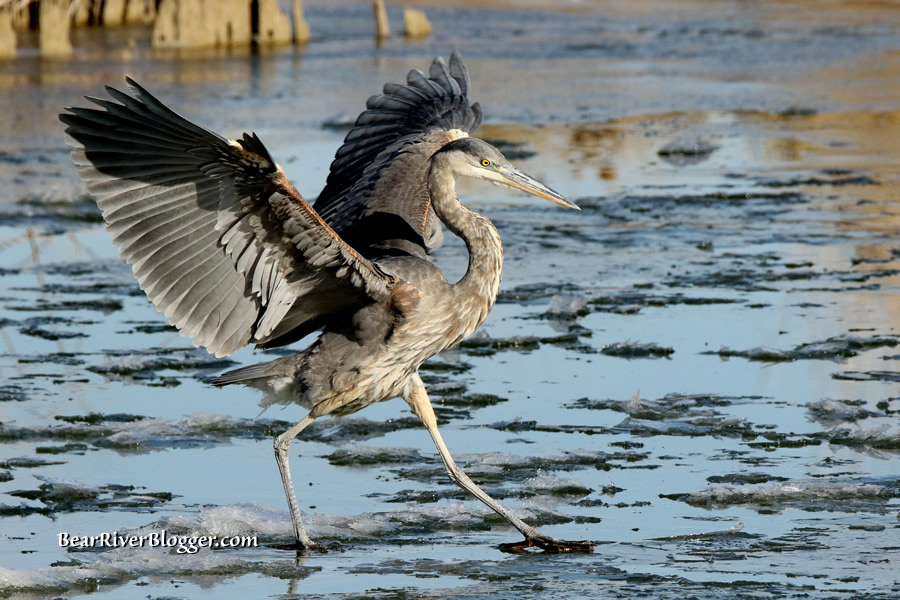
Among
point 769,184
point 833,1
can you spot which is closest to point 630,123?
point 769,184

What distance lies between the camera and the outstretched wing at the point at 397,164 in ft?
19.9

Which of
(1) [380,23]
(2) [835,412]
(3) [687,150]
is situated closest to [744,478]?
(2) [835,412]

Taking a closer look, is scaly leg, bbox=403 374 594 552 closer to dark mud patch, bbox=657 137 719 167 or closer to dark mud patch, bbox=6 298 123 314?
dark mud patch, bbox=6 298 123 314

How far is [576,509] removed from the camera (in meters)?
5.39

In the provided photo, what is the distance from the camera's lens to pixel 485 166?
571 centimetres

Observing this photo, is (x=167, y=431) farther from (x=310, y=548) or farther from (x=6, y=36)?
(x=6, y=36)

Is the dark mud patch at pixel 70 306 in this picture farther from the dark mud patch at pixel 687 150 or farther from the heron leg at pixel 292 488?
the dark mud patch at pixel 687 150

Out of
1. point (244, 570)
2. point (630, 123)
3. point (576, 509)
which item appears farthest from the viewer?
point (630, 123)

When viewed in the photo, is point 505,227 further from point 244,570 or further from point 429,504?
point 244,570

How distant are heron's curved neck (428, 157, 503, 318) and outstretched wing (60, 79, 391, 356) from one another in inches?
15.4

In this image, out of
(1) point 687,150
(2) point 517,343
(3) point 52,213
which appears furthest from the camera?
(1) point 687,150

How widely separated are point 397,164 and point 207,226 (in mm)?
1522

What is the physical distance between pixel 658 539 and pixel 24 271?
5696mm
